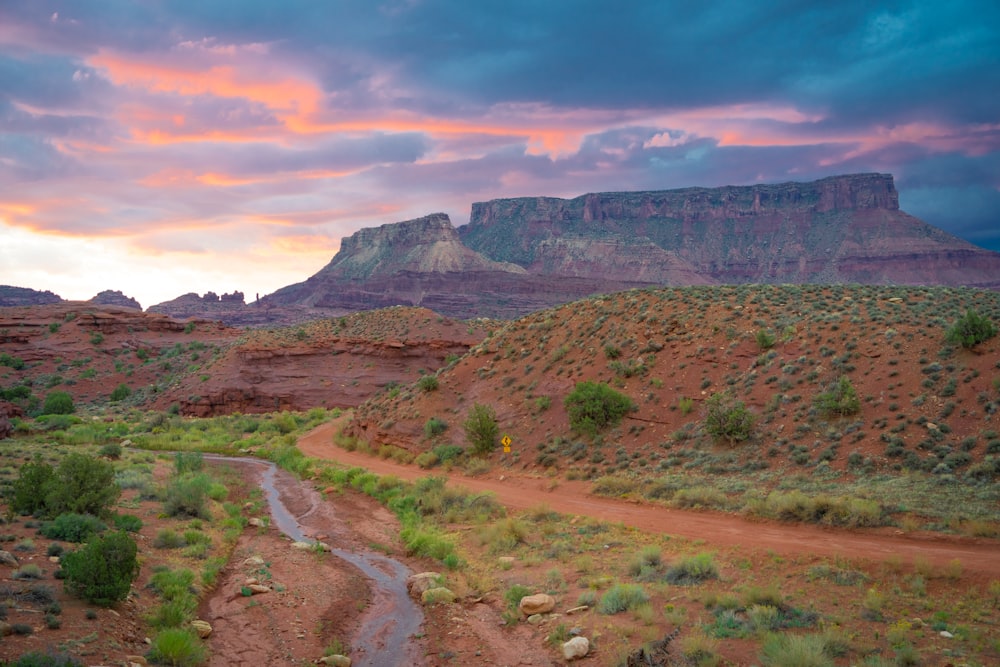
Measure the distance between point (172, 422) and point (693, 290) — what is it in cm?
4264

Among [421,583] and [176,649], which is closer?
[176,649]

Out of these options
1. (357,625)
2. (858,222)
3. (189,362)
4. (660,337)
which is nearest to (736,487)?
(357,625)

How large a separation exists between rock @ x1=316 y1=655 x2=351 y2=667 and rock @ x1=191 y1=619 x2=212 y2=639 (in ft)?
7.83

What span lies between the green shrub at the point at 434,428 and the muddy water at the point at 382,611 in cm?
1153

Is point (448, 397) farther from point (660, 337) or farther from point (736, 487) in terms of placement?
point (736, 487)

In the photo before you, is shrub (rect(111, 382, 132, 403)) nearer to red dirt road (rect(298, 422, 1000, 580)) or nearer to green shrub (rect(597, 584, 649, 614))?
red dirt road (rect(298, 422, 1000, 580))

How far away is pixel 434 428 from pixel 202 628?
2344 centimetres

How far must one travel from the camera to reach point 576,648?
11.5m

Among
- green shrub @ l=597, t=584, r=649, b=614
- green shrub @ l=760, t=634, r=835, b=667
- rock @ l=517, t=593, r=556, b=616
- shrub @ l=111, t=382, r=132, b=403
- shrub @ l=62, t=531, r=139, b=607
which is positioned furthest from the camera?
shrub @ l=111, t=382, r=132, b=403

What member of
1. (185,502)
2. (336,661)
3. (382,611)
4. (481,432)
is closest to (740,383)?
(481,432)

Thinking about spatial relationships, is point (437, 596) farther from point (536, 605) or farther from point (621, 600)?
point (621, 600)

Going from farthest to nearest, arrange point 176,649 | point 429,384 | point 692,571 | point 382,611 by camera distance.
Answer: point 429,384
point 382,611
point 692,571
point 176,649

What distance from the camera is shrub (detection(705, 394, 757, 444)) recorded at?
24172 millimetres

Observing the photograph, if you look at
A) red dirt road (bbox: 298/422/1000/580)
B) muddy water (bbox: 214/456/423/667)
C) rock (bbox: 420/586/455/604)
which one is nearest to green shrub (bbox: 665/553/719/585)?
red dirt road (bbox: 298/422/1000/580)
